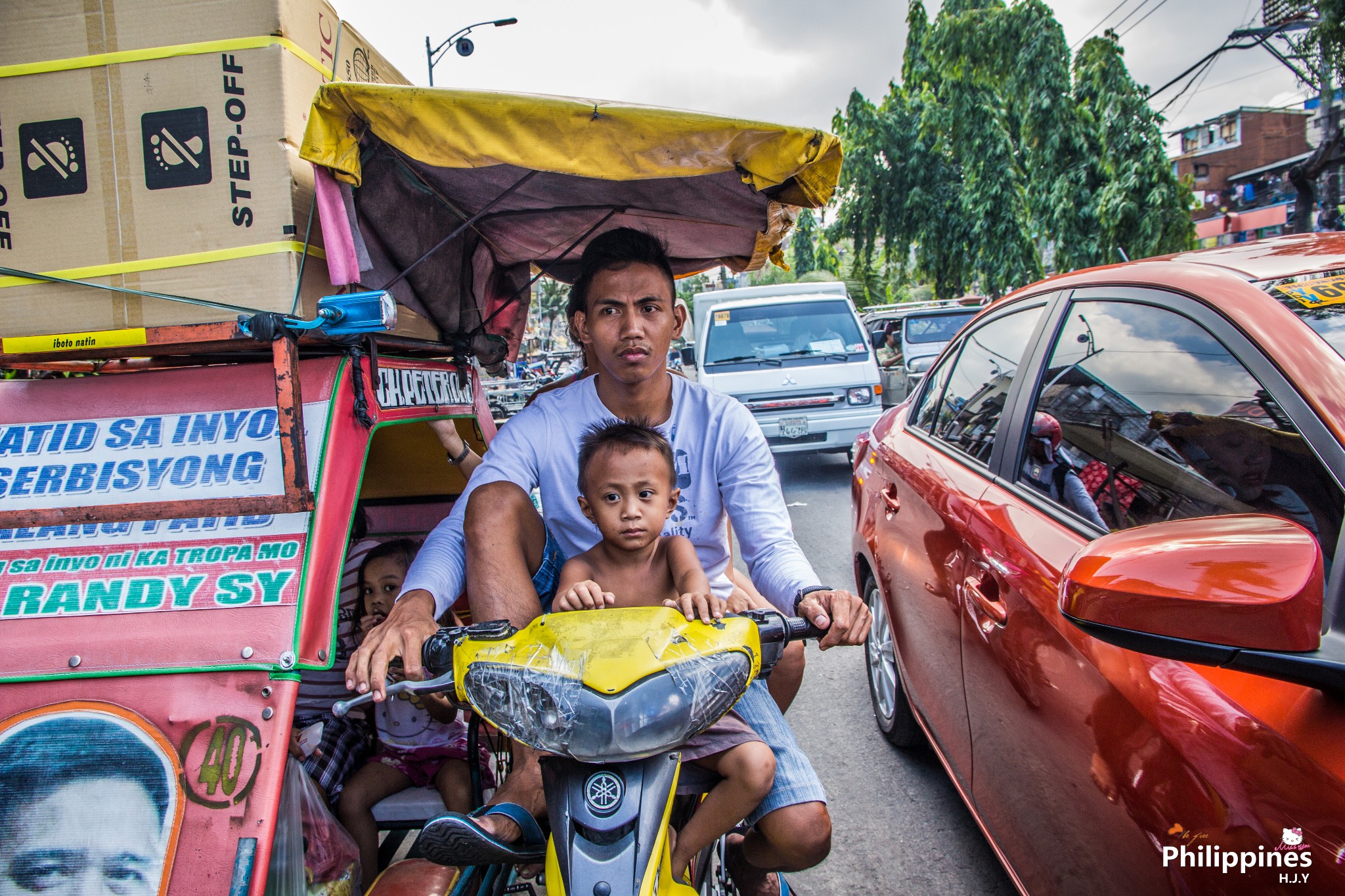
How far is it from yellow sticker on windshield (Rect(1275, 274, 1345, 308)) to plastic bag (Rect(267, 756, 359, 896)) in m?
2.32

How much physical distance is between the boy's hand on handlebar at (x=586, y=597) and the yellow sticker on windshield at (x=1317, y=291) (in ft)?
4.94

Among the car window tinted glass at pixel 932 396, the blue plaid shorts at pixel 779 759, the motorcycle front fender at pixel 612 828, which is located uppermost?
the car window tinted glass at pixel 932 396

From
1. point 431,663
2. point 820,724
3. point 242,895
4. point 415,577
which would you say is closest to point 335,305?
point 415,577

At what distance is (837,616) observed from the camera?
64.9 inches

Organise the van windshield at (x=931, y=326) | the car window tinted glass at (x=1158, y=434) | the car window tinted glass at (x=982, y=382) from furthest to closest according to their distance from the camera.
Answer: the van windshield at (x=931, y=326), the car window tinted glass at (x=982, y=382), the car window tinted glass at (x=1158, y=434)

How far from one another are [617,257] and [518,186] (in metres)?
0.44

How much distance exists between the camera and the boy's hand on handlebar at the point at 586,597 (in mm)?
1580

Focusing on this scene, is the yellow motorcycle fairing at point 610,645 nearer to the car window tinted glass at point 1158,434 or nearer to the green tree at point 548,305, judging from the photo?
the car window tinted glass at point 1158,434

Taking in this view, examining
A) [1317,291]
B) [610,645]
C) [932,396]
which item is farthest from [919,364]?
[610,645]

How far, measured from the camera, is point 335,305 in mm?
1798

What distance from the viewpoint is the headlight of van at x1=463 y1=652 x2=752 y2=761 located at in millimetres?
1261

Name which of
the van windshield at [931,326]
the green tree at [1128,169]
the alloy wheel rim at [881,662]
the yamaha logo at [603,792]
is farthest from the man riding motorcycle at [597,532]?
the green tree at [1128,169]

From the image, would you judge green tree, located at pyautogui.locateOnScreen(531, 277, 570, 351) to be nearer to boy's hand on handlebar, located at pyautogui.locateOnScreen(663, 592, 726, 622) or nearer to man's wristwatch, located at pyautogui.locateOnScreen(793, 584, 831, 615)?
man's wristwatch, located at pyautogui.locateOnScreen(793, 584, 831, 615)

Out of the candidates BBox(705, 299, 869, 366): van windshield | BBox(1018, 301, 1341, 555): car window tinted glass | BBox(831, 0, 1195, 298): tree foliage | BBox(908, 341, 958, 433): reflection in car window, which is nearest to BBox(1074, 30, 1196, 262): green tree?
BBox(831, 0, 1195, 298): tree foliage
